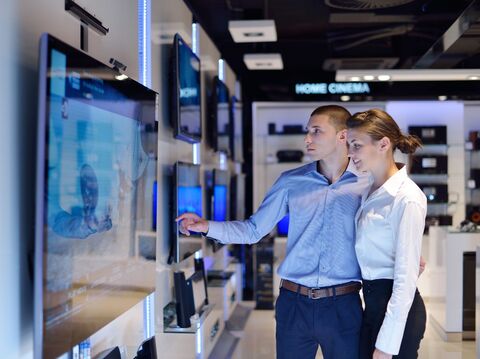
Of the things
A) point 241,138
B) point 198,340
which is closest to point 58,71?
point 198,340

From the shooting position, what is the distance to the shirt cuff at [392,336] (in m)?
2.38

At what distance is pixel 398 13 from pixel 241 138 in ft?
9.84

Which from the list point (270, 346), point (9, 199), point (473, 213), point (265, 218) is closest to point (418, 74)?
point (473, 213)

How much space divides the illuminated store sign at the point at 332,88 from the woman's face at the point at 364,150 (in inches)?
249

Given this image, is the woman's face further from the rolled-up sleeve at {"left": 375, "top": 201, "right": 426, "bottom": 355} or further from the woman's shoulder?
the rolled-up sleeve at {"left": 375, "top": 201, "right": 426, "bottom": 355}

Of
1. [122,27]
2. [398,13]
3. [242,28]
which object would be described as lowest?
[122,27]

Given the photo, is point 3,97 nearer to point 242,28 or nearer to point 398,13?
point 242,28

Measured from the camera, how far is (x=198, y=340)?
16.0 ft

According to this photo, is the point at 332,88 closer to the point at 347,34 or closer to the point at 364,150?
the point at 347,34

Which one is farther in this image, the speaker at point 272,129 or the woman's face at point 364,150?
the speaker at point 272,129

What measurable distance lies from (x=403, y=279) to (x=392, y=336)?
8.2 inches

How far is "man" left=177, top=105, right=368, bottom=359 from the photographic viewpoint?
2814 millimetres

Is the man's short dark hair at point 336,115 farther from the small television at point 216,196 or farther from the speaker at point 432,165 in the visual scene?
the speaker at point 432,165

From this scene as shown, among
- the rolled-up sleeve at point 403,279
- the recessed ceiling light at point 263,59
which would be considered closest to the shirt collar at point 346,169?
the rolled-up sleeve at point 403,279
